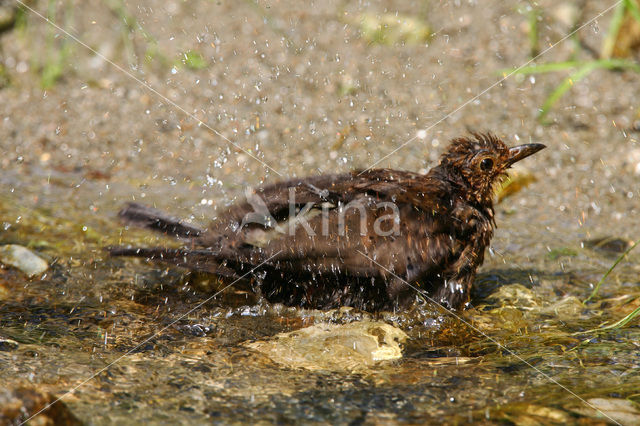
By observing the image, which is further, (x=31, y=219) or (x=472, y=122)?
(x=472, y=122)

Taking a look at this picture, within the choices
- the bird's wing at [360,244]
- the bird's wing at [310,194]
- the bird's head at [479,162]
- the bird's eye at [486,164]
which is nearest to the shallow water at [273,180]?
the bird's wing at [360,244]

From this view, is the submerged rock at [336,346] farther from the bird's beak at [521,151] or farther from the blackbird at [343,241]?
the bird's beak at [521,151]

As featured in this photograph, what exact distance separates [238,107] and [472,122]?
200 cm

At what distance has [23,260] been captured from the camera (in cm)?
378

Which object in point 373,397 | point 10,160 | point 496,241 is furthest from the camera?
point 10,160

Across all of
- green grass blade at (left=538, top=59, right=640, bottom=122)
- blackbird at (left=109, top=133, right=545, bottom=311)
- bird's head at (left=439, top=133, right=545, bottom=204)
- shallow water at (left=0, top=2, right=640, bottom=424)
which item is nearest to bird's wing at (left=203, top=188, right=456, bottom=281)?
blackbird at (left=109, top=133, right=545, bottom=311)

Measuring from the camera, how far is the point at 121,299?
3543mm

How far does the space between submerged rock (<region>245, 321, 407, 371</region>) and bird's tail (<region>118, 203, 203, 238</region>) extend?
0.82m

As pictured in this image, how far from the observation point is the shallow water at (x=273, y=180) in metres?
2.63

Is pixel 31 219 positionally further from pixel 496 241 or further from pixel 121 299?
pixel 496 241

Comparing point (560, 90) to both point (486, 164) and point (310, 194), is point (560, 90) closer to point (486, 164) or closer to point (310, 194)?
point (486, 164)

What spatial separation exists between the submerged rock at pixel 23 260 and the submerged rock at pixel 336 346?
1.38 meters

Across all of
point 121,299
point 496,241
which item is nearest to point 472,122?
point 496,241

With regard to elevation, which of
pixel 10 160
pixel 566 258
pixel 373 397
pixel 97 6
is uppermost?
pixel 97 6
